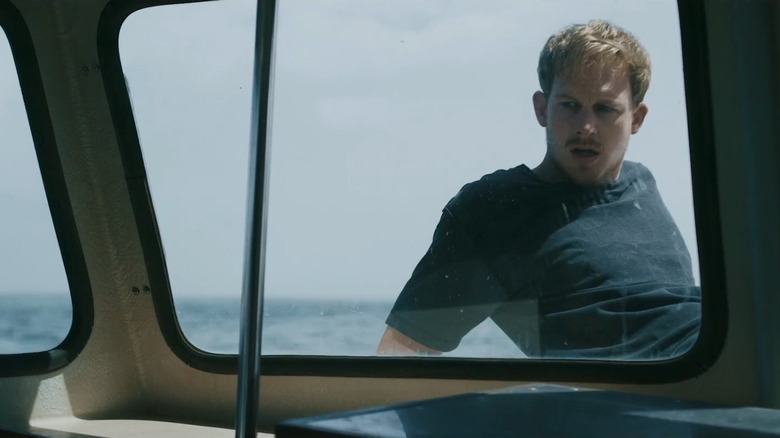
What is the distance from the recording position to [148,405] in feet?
7.88

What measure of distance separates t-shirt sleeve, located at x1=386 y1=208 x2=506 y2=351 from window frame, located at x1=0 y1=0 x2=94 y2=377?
0.82 metres

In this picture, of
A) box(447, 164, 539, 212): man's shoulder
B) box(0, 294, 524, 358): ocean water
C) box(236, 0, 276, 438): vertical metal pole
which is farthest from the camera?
box(0, 294, 524, 358): ocean water

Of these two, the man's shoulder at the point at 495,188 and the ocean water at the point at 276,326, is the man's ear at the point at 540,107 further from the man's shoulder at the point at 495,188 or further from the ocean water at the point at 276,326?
the ocean water at the point at 276,326

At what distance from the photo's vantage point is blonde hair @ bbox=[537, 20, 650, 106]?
1.79 meters

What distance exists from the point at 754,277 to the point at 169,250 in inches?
53.9

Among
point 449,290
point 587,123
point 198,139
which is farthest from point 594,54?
point 198,139

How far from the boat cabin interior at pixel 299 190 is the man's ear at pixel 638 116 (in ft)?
0.06

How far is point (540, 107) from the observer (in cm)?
189

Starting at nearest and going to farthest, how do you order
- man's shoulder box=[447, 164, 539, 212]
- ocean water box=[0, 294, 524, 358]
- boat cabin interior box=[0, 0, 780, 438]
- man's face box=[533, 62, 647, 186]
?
1. boat cabin interior box=[0, 0, 780, 438]
2. man's face box=[533, 62, 647, 186]
3. man's shoulder box=[447, 164, 539, 212]
4. ocean water box=[0, 294, 524, 358]

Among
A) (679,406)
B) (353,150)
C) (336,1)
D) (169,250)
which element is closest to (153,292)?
(169,250)

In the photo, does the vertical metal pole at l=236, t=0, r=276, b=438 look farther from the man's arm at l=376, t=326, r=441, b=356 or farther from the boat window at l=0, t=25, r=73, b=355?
the boat window at l=0, t=25, r=73, b=355

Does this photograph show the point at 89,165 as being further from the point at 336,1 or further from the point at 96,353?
the point at 336,1

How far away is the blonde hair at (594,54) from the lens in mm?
1787

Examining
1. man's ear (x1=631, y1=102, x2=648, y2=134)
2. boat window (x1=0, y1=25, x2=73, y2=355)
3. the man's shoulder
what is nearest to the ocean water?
boat window (x1=0, y1=25, x2=73, y2=355)
